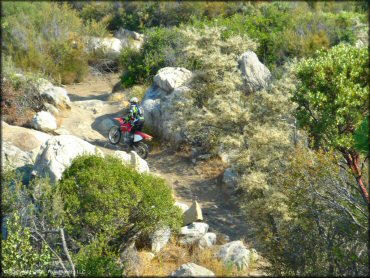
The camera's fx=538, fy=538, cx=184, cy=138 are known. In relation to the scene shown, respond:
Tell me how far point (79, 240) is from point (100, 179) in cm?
134

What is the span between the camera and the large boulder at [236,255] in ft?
35.2

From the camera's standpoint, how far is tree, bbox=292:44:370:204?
1102 centimetres

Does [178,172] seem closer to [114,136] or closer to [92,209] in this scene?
[114,136]

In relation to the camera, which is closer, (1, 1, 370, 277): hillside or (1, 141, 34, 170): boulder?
(1, 1, 370, 277): hillside

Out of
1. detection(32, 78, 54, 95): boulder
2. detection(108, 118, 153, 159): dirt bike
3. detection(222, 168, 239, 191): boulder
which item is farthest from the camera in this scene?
detection(32, 78, 54, 95): boulder

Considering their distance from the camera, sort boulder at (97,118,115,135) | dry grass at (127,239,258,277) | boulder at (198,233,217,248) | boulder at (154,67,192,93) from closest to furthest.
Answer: dry grass at (127,239,258,277) → boulder at (198,233,217,248) → boulder at (154,67,192,93) → boulder at (97,118,115,135)

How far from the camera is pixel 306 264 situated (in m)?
9.27

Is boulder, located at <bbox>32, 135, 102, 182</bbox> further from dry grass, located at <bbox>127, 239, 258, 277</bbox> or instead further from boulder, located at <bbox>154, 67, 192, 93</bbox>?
boulder, located at <bbox>154, 67, 192, 93</bbox>

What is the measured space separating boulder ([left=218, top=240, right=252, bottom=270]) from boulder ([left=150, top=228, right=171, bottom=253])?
136 cm

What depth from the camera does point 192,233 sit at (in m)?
12.8

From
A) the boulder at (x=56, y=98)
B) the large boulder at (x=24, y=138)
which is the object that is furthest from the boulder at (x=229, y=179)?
the boulder at (x=56, y=98)

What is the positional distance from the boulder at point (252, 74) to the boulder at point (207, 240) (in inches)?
272

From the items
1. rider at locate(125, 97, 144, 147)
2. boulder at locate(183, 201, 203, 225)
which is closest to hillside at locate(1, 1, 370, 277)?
boulder at locate(183, 201, 203, 225)

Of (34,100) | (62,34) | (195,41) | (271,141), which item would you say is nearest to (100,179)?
(271,141)
